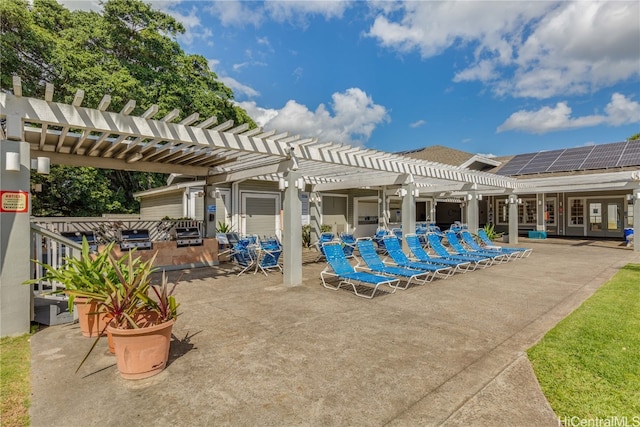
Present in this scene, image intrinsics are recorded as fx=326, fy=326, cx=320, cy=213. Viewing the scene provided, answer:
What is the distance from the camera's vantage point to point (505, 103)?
23812 millimetres

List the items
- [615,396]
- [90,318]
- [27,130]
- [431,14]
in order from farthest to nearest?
1. [431,14]
2. [27,130]
3. [90,318]
4. [615,396]

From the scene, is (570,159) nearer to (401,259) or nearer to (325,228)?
(325,228)

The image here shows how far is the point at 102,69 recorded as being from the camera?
17.8m

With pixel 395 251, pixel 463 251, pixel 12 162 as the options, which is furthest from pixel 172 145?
pixel 463 251

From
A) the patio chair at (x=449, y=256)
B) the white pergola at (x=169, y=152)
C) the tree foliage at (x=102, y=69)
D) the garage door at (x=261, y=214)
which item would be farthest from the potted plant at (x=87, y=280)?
the tree foliage at (x=102, y=69)

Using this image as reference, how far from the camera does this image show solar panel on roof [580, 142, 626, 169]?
17.6 metres

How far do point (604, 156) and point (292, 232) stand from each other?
20684mm

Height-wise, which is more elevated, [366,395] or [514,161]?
[514,161]

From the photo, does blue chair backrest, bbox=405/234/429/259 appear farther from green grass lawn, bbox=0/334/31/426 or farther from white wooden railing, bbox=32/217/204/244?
green grass lawn, bbox=0/334/31/426

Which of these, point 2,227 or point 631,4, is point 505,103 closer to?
point 631,4

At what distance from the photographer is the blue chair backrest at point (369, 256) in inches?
294

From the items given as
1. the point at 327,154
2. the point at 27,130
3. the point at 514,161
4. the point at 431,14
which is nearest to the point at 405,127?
the point at 514,161

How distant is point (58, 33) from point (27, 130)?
17755 millimetres

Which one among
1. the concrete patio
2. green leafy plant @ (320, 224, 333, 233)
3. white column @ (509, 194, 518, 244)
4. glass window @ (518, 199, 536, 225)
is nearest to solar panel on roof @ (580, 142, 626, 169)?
glass window @ (518, 199, 536, 225)
